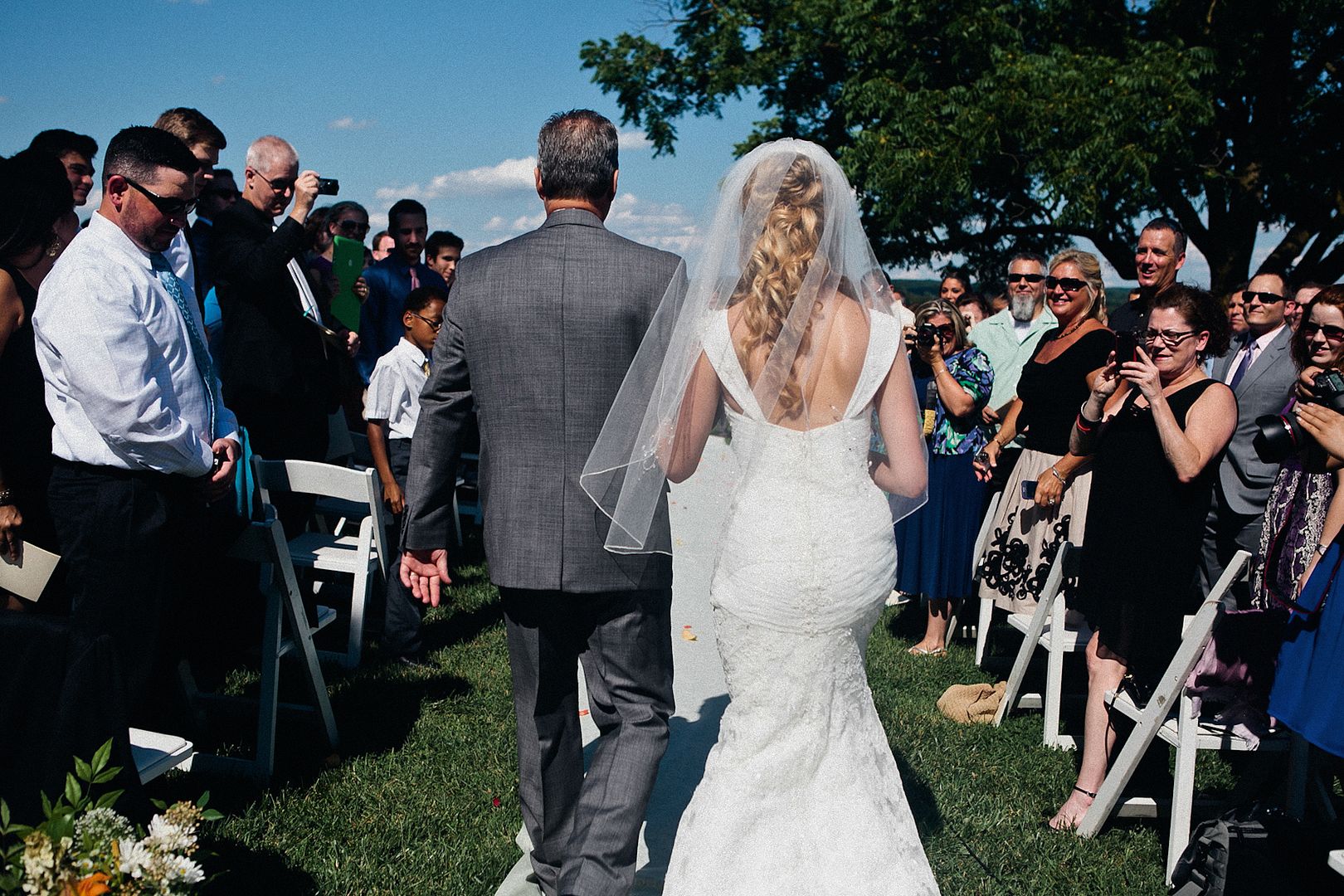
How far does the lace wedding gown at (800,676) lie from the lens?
2.87 meters

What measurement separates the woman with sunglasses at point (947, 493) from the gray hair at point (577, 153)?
3215 millimetres

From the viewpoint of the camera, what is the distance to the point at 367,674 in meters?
5.41

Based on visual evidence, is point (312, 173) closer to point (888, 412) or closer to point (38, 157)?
point (38, 157)

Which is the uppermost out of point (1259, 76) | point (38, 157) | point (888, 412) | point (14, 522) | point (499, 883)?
point (1259, 76)

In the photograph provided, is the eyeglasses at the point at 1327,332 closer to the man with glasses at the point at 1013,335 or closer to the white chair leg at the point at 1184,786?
the white chair leg at the point at 1184,786

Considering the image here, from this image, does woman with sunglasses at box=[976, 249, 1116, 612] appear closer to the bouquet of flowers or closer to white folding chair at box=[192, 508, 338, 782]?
white folding chair at box=[192, 508, 338, 782]

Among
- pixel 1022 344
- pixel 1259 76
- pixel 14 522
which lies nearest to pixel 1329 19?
pixel 1259 76

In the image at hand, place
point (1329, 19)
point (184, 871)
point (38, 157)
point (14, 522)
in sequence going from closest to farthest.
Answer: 1. point (184, 871)
2. point (14, 522)
3. point (38, 157)
4. point (1329, 19)

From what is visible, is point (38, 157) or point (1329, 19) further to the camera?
point (1329, 19)

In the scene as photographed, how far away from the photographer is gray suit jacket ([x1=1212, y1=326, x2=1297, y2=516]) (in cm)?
561

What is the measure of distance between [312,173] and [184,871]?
4096 millimetres

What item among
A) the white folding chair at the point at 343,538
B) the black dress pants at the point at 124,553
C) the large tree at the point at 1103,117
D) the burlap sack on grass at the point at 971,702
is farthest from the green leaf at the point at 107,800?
the large tree at the point at 1103,117

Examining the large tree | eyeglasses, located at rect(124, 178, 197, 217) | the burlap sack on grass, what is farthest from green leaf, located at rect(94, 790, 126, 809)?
the large tree

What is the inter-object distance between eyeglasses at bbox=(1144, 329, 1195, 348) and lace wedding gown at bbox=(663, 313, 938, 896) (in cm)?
158
